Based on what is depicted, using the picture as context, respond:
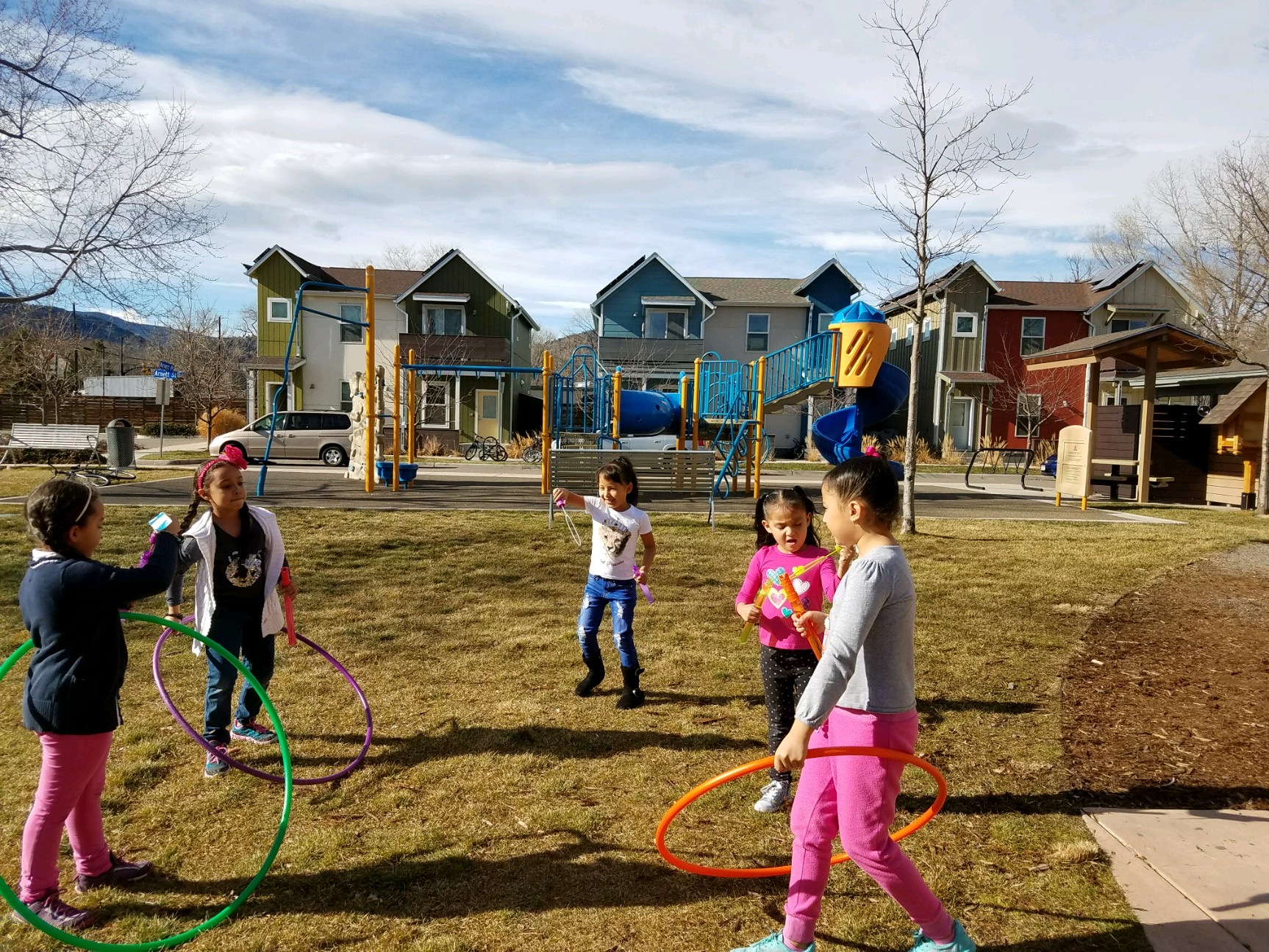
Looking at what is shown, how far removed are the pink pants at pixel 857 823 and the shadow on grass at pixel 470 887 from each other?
0.66 m

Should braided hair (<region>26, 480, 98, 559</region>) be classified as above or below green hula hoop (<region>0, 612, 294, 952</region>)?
above

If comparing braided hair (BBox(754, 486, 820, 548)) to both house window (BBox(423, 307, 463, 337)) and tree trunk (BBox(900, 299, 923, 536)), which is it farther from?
house window (BBox(423, 307, 463, 337))

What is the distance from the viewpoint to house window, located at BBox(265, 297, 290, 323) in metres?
40.4

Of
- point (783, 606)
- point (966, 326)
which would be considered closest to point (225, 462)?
point (783, 606)

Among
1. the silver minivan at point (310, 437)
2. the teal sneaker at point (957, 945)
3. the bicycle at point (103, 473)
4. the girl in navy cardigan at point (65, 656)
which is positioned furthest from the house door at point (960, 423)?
the girl in navy cardigan at point (65, 656)

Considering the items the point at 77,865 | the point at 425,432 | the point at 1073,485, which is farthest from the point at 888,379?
the point at 425,432

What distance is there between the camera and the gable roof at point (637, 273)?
128 feet

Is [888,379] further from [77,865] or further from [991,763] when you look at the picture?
[77,865]

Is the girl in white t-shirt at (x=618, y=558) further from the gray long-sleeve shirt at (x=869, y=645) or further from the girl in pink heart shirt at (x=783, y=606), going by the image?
the gray long-sleeve shirt at (x=869, y=645)

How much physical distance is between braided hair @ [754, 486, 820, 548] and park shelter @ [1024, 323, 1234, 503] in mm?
15079

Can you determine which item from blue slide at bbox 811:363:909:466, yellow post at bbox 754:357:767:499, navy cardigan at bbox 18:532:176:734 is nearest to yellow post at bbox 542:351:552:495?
yellow post at bbox 754:357:767:499

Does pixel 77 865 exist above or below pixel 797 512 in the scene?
below

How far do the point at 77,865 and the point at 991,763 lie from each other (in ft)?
14.2

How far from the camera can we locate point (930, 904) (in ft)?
9.41
